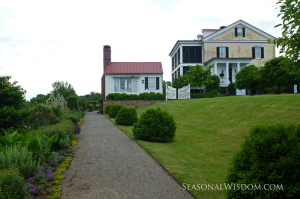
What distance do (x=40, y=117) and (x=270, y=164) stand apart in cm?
1034

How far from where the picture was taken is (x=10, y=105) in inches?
303

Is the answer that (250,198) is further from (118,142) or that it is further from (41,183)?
(118,142)

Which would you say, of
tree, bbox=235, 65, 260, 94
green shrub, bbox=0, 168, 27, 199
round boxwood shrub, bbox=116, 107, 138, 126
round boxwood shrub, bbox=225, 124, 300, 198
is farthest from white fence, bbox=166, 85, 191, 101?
green shrub, bbox=0, 168, 27, 199

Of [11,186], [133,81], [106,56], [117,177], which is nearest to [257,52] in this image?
[133,81]

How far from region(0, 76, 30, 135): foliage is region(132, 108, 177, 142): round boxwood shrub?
13.9 feet

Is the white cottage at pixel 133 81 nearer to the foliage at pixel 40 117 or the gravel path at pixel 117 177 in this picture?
the foliage at pixel 40 117

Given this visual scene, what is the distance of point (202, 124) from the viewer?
1150cm

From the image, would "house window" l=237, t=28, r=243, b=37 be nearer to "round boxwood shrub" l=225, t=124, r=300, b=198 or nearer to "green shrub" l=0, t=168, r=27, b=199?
"round boxwood shrub" l=225, t=124, r=300, b=198

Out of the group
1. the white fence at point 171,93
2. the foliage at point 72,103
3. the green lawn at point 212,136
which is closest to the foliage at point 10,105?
the green lawn at point 212,136

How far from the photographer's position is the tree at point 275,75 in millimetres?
14609

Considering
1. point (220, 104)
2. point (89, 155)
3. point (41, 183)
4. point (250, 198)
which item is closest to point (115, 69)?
point (220, 104)

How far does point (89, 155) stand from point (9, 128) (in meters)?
2.98

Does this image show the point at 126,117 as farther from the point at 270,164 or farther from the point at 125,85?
the point at 125,85

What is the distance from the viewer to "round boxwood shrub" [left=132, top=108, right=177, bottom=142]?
9.19 m
